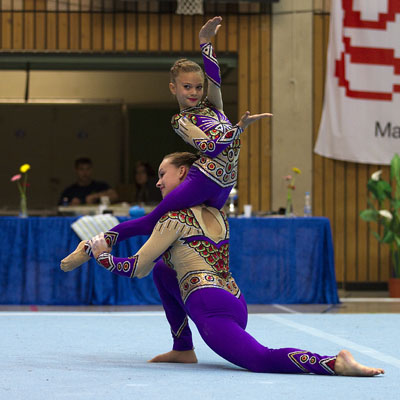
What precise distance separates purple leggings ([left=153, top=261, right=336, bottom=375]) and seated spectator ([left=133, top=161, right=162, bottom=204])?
5348 mm

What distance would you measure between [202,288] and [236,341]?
0.28 m

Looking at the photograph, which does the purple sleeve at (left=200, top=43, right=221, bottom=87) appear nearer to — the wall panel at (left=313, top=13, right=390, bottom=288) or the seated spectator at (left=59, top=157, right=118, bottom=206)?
the seated spectator at (left=59, top=157, right=118, bottom=206)

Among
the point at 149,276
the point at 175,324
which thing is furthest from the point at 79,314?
the point at 175,324

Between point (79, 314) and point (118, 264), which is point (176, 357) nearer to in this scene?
point (118, 264)

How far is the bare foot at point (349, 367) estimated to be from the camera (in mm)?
3221

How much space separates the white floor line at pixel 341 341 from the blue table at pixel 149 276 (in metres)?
1.23

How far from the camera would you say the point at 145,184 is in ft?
30.0

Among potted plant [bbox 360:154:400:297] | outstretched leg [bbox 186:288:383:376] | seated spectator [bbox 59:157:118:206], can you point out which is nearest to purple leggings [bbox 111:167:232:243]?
outstretched leg [bbox 186:288:383:376]

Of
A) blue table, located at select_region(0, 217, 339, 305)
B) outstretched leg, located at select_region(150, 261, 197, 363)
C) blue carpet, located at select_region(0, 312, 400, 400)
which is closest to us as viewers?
blue carpet, located at select_region(0, 312, 400, 400)

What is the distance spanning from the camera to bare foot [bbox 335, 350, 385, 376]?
322cm

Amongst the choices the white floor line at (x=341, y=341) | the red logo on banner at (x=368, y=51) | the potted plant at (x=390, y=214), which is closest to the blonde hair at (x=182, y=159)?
the white floor line at (x=341, y=341)

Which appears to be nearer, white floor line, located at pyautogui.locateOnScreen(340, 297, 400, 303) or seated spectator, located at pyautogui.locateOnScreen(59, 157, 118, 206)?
white floor line, located at pyautogui.locateOnScreen(340, 297, 400, 303)

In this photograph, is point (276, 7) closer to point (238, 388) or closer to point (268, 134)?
point (268, 134)

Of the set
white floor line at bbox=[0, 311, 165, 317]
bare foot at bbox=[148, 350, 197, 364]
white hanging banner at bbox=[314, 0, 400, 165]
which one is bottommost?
white floor line at bbox=[0, 311, 165, 317]
